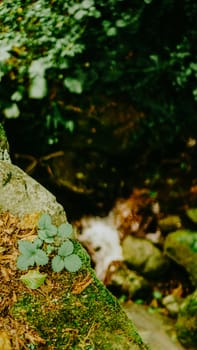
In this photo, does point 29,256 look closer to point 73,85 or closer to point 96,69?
point 73,85

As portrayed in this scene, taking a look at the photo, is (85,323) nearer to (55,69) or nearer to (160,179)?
(55,69)

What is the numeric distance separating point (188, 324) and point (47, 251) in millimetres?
2437

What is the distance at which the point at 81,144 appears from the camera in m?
4.63

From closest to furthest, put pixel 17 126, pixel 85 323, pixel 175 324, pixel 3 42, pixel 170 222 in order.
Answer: pixel 85 323
pixel 3 42
pixel 175 324
pixel 17 126
pixel 170 222

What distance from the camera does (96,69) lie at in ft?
12.2

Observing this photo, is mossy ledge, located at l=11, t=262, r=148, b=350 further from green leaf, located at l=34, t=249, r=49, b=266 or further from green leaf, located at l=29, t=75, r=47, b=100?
green leaf, located at l=29, t=75, r=47, b=100

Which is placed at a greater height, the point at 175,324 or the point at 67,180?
the point at 67,180

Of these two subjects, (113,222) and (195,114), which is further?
(113,222)

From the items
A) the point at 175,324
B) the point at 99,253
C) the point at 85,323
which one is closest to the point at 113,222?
the point at 99,253

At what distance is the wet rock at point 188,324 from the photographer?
3480mm

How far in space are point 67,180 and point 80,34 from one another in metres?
1.95

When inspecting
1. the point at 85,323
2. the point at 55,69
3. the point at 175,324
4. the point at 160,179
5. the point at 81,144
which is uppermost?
the point at 55,69

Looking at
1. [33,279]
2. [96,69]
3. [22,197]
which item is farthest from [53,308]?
[96,69]

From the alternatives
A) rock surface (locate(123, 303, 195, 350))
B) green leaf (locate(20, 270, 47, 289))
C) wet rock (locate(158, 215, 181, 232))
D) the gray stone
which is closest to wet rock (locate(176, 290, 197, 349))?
rock surface (locate(123, 303, 195, 350))
